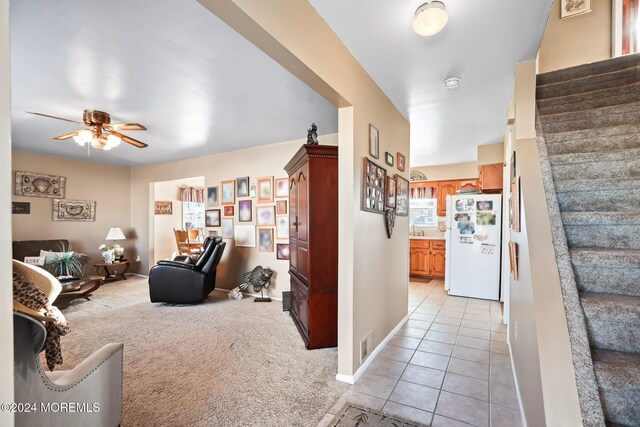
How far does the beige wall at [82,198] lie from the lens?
536 cm

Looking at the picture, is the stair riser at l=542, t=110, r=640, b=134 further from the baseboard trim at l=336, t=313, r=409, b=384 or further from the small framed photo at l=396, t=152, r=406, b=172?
the baseboard trim at l=336, t=313, r=409, b=384

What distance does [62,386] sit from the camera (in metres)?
1.17

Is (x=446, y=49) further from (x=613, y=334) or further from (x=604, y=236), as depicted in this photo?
(x=613, y=334)

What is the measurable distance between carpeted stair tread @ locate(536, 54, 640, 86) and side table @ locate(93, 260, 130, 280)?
765 centimetres

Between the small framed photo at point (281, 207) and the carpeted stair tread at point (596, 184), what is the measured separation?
353 centimetres

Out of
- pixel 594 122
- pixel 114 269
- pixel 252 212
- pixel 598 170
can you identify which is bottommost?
pixel 114 269

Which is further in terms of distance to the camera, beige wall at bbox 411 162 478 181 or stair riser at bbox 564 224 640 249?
beige wall at bbox 411 162 478 181

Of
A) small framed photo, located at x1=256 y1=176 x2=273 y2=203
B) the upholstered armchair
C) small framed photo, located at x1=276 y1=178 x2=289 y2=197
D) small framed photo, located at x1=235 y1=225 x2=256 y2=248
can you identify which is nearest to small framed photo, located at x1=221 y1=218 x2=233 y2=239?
small framed photo, located at x1=235 y1=225 x2=256 y2=248

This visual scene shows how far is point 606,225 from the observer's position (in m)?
1.68

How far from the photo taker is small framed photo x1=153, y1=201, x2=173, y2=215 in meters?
6.79

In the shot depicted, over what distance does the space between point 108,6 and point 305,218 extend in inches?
82.6

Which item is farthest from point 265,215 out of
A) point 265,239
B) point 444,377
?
point 444,377

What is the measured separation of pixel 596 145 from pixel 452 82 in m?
1.21

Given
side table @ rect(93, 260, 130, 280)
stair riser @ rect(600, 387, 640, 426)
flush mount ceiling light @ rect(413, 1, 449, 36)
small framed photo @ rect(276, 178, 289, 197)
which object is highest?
flush mount ceiling light @ rect(413, 1, 449, 36)
